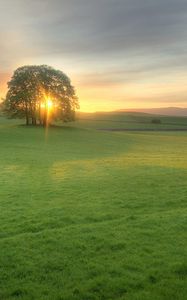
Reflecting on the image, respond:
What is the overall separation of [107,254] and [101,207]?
23.6 feet

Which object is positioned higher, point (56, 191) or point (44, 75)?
point (44, 75)

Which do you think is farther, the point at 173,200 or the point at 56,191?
the point at 56,191

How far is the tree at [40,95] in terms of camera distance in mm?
98312

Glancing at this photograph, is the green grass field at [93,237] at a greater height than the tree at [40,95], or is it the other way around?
the tree at [40,95]

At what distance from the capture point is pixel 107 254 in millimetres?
14383

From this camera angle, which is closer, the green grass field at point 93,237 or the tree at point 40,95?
the green grass field at point 93,237

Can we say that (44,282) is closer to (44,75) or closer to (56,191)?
(56,191)

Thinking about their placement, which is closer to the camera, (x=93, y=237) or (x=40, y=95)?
(x=93, y=237)

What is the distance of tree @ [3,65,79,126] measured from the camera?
98.3 m

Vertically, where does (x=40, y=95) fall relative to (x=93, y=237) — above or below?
above

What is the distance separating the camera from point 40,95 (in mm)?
98625

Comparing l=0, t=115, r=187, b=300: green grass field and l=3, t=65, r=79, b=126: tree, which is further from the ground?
l=3, t=65, r=79, b=126: tree

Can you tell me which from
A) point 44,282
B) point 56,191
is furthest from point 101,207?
point 44,282

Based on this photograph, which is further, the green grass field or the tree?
the tree
